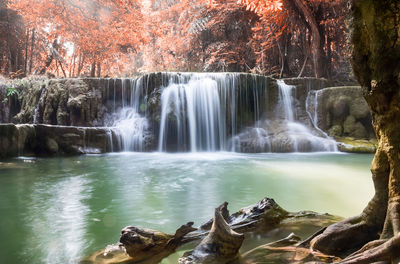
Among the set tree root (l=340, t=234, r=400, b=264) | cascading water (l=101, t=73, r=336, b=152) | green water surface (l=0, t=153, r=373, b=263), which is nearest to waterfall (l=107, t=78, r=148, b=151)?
cascading water (l=101, t=73, r=336, b=152)

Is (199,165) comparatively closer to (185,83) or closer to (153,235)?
(185,83)

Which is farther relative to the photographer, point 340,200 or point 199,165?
point 199,165

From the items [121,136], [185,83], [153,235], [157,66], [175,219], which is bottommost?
[175,219]

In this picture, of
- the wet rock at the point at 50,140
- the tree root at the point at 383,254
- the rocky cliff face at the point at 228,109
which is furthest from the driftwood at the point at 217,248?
the rocky cliff face at the point at 228,109

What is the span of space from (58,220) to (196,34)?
18.1 m

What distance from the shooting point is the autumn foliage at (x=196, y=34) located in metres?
14.7

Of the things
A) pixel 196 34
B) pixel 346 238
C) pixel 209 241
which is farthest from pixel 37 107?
pixel 346 238

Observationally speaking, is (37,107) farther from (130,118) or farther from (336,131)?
(336,131)

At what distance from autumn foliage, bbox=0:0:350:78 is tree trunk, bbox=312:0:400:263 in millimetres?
11755

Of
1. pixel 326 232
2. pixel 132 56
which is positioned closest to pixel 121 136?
pixel 326 232

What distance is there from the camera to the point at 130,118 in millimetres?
13305

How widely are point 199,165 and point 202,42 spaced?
13644mm

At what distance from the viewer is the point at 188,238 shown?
2.74 metres

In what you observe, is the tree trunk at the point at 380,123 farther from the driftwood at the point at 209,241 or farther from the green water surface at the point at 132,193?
the green water surface at the point at 132,193
